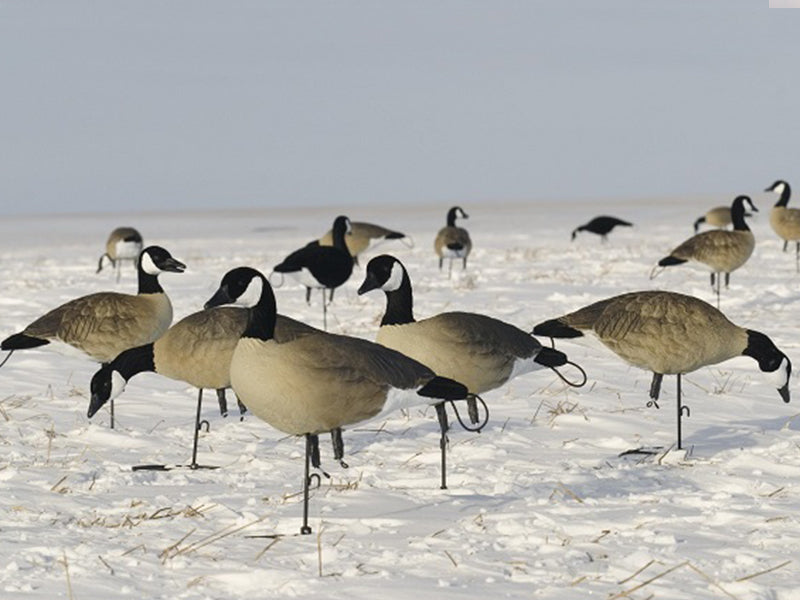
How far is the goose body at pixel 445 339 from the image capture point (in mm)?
8609

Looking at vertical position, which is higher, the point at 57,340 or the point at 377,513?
the point at 57,340

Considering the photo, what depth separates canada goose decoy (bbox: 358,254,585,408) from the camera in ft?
28.2

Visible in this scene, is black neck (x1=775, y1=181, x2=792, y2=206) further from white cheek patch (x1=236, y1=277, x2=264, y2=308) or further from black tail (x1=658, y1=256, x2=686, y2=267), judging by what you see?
white cheek patch (x1=236, y1=277, x2=264, y2=308)

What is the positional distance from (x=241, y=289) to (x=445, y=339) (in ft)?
7.61

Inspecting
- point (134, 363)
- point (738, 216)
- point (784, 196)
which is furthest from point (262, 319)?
point (784, 196)

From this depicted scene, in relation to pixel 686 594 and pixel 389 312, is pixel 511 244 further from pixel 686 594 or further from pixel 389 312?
pixel 686 594

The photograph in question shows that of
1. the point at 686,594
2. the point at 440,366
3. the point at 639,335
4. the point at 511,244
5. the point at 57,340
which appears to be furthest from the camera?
the point at 511,244

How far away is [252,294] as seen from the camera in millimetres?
6762

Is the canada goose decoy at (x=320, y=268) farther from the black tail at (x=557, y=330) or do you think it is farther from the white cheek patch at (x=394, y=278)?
the white cheek patch at (x=394, y=278)

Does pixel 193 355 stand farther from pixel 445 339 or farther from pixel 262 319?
pixel 262 319

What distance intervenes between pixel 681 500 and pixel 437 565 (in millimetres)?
2256

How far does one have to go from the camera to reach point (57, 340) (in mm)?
10219

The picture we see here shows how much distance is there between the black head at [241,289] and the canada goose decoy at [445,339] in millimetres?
1784

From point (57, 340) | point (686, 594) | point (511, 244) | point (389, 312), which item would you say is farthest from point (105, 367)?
point (511, 244)
